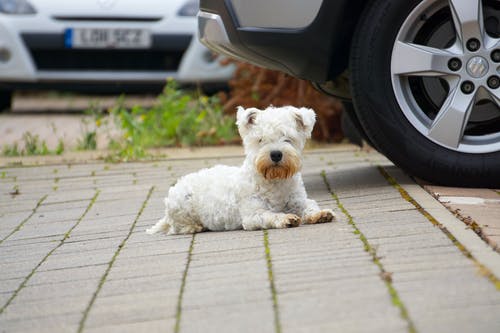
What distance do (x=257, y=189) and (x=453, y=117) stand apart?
1131mm

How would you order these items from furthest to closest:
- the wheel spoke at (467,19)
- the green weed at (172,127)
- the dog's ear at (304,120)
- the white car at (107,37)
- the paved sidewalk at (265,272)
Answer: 1. the white car at (107,37)
2. the green weed at (172,127)
3. the wheel spoke at (467,19)
4. the dog's ear at (304,120)
5. the paved sidewalk at (265,272)

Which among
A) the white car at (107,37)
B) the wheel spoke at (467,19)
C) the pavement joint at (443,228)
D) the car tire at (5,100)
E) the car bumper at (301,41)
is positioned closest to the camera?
the pavement joint at (443,228)

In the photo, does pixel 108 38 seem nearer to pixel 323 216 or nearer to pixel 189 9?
pixel 189 9

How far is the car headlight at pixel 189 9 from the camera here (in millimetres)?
10742

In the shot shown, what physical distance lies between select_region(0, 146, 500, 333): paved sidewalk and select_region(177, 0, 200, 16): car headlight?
4775 mm

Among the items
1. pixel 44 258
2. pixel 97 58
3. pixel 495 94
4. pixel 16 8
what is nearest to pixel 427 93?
pixel 495 94

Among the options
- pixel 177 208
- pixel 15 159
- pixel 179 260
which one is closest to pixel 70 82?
pixel 15 159

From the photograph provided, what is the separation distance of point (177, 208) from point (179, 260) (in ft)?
2.61

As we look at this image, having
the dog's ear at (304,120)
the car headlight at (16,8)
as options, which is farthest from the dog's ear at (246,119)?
the car headlight at (16,8)

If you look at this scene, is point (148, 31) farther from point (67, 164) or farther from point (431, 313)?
point (431, 313)

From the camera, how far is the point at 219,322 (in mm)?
3559

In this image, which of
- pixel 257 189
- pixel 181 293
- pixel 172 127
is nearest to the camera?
pixel 181 293

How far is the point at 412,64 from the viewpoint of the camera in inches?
218

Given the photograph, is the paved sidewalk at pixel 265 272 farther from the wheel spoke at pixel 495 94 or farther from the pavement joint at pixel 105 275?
the wheel spoke at pixel 495 94
